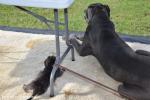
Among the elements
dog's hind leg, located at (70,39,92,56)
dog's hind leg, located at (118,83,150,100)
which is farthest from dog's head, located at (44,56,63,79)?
dog's hind leg, located at (118,83,150,100)

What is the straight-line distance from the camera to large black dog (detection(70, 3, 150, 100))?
2516mm

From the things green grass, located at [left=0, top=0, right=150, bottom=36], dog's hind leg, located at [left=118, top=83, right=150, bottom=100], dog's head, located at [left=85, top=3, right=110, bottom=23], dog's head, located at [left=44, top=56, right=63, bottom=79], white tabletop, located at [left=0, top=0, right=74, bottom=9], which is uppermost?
white tabletop, located at [left=0, top=0, right=74, bottom=9]

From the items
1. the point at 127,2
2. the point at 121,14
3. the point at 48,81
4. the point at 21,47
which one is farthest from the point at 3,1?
the point at 127,2

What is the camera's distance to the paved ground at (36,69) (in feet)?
9.08

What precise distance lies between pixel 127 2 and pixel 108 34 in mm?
2131

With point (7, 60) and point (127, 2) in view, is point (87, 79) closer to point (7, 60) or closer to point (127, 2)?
point (7, 60)

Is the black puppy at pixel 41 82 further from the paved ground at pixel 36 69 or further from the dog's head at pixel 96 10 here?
the dog's head at pixel 96 10

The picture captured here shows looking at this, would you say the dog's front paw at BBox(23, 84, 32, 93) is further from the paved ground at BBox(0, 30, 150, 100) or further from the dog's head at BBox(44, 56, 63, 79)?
the dog's head at BBox(44, 56, 63, 79)

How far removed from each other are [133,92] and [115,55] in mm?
292

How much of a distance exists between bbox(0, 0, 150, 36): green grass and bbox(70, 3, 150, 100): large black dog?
1.14 m

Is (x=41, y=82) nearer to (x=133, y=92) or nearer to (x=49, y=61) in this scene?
(x=49, y=61)

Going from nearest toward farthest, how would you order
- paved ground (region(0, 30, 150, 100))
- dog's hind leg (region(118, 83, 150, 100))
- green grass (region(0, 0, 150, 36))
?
dog's hind leg (region(118, 83, 150, 100)) → paved ground (region(0, 30, 150, 100)) → green grass (region(0, 0, 150, 36))

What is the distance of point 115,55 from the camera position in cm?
268

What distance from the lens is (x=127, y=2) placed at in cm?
487
